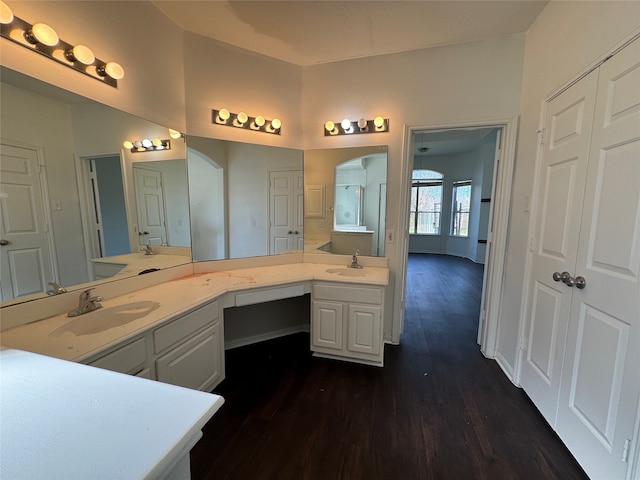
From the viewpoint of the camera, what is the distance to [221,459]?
1412 millimetres


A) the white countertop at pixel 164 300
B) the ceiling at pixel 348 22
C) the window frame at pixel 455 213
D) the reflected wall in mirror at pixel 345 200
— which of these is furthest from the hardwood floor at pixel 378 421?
the window frame at pixel 455 213

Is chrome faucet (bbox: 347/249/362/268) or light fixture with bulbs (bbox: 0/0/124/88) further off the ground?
light fixture with bulbs (bbox: 0/0/124/88)

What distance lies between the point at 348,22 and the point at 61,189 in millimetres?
2140

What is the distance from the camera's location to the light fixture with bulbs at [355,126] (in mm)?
2422

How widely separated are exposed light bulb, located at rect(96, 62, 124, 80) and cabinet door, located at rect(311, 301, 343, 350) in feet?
6.76

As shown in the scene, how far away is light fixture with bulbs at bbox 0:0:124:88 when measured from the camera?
1177 mm

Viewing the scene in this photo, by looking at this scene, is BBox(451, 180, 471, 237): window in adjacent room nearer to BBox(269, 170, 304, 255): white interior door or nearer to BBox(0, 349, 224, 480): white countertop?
BBox(269, 170, 304, 255): white interior door

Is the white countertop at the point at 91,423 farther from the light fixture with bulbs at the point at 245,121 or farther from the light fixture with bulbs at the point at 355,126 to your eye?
the light fixture with bulbs at the point at 355,126

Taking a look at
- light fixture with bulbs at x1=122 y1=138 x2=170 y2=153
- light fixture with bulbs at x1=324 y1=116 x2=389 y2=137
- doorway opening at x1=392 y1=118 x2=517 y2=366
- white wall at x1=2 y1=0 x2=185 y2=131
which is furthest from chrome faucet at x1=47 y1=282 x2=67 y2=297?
doorway opening at x1=392 y1=118 x2=517 y2=366

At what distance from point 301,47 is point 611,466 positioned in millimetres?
3205

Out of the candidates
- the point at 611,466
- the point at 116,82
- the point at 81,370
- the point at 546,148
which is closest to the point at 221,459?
the point at 81,370

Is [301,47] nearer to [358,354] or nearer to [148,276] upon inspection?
[148,276]

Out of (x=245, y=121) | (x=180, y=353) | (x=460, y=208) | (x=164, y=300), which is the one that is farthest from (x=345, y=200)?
(x=460, y=208)

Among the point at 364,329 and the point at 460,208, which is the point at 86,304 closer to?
the point at 364,329
